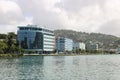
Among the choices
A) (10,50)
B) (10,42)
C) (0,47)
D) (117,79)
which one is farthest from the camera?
(10,42)

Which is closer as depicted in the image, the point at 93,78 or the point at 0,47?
the point at 93,78

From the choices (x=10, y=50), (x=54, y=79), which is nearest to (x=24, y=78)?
(x=54, y=79)

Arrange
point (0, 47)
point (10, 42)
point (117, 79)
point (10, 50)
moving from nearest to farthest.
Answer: point (117, 79), point (0, 47), point (10, 50), point (10, 42)

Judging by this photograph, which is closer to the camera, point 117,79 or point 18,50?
point 117,79

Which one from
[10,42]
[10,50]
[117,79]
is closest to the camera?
[117,79]

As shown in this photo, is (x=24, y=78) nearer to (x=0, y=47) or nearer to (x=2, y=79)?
(x=2, y=79)

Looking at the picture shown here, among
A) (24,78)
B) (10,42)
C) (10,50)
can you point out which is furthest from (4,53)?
(24,78)

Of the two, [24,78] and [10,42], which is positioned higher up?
[10,42]

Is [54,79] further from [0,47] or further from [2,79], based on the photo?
[0,47]

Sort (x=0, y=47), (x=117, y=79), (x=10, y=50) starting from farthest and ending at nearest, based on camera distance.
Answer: (x=10, y=50) → (x=0, y=47) → (x=117, y=79)

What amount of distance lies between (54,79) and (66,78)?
8.29ft

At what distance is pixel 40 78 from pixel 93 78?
30.6 ft

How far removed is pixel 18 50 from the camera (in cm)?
18950

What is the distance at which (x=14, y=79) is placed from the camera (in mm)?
55469
